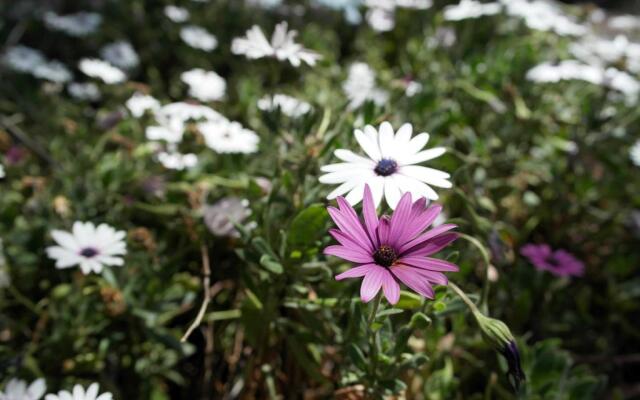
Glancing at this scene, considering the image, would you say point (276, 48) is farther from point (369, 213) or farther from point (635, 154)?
point (635, 154)

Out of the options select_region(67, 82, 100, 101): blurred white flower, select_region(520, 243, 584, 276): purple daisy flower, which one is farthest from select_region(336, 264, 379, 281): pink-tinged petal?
select_region(67, 82, 100, 101): blurred white flower

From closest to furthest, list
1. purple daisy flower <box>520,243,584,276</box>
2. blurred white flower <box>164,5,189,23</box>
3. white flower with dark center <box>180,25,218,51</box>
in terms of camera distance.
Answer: purple daisy flower <box>520,243,584,276</box>, white flower with dark center <box>180,25,218,51</box>, blurred white flower <box>164,5,189,23</box>

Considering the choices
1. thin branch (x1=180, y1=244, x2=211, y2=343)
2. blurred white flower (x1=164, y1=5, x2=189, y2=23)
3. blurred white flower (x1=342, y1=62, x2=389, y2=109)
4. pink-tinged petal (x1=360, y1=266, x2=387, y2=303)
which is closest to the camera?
pink-tinged petal (x1=360, y1=266, x2=387, y2=303)

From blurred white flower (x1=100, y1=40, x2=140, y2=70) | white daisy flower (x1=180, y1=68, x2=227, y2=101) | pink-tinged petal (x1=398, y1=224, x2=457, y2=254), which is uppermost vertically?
blurred white flower (x1=100, y1=40, x2=140, y2=70)

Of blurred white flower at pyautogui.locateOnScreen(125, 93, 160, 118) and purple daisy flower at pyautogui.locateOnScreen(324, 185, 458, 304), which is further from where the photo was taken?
blurred white flower at pyautogui.locateOnScreen(125, 93, 160, 118)

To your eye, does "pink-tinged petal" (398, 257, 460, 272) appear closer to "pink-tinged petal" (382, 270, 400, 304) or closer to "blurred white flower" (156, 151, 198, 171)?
"pink-tinged petal" (382, 270, 400, 304)

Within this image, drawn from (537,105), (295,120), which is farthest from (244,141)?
(537,105)

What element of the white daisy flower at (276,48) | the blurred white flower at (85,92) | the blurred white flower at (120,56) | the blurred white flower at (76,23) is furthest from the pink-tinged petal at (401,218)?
the blurred white flower at (76,23)
